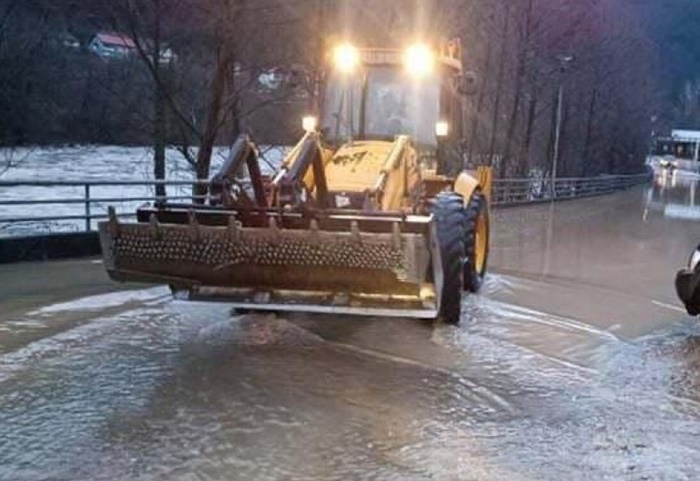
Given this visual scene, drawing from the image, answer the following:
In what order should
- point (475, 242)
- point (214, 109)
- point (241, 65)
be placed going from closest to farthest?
point (475, 242) < point (214, 109) < point (241, 65)

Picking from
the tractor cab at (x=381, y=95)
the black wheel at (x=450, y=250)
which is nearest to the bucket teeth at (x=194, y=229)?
the black wheel at (x=450, y=250)

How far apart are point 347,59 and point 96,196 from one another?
66.2 feet

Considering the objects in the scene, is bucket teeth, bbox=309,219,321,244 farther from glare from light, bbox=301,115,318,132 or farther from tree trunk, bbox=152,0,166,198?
tree trunk, bbox=152,0,166,198

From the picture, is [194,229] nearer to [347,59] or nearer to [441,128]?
[347,59]

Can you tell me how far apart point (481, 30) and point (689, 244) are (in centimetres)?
2055

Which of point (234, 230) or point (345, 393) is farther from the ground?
point (234, 230)

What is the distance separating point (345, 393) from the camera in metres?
6.64

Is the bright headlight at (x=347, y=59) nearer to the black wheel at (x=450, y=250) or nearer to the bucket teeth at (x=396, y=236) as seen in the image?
the black wheel at (x=450, y=250)

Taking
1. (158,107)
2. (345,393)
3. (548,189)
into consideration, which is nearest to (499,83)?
(548,189)

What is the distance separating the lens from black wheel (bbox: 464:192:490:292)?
10.9 meters

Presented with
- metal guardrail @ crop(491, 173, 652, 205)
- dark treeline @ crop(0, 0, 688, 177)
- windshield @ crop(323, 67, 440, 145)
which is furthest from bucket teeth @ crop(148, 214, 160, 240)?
metal guardrail @ crop(491, 173, 652, 205)

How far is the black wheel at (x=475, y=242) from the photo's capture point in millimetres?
10858

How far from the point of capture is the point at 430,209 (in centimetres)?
960

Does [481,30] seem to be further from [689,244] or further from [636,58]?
[636,58]
